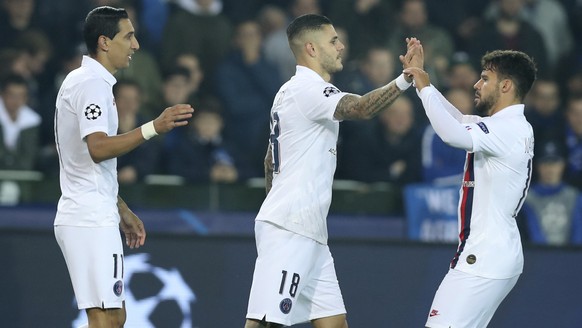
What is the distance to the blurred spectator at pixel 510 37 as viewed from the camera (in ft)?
45.5

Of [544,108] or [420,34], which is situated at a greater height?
[420,34]

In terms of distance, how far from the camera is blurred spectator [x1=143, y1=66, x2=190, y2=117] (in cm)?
1256

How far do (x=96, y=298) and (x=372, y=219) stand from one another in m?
3.80

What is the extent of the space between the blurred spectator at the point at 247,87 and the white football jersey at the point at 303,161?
4390mm

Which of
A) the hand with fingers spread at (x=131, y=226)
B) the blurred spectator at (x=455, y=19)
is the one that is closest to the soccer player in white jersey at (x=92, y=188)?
the hand with fingers spread at (x=131, y=226)

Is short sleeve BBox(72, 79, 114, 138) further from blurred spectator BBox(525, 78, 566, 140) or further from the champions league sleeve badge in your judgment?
blurred spectator BBox(525, 78, 566, 140)

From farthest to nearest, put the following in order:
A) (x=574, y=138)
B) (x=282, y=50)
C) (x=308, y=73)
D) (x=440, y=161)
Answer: (x=282, y=50) → (x=574, y=138) → (x=440, y=161) → (x=308, y=73)

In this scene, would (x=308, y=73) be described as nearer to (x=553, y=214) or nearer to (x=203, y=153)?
(x=553, y=214)

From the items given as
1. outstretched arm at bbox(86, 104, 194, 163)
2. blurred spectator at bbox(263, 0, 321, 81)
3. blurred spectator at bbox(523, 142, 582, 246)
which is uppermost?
blurred spectator at bbox(263, 0, 321, 81)

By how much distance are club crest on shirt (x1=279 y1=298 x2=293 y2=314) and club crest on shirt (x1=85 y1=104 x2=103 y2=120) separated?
156 centimetres

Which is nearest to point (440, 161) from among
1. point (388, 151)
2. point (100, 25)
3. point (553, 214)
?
point (388, 151)

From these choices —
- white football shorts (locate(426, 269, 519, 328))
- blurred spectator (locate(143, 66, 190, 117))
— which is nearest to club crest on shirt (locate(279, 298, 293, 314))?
white football shorts (locate(426, 269, 519, 328))

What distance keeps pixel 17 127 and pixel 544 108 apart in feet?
17.4

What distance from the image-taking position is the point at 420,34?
13992 mm
